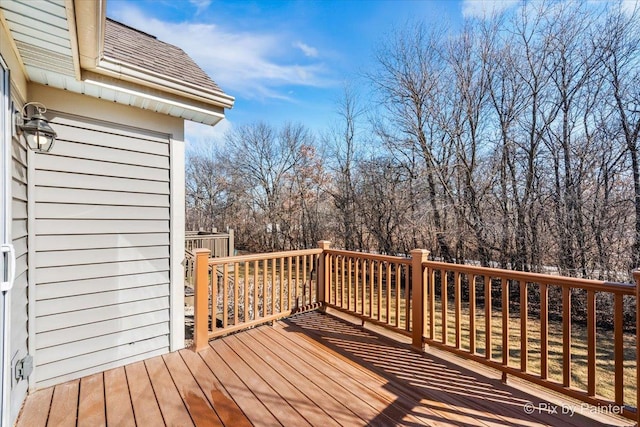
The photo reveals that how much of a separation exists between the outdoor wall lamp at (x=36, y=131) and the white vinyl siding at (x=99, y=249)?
0.27 metres

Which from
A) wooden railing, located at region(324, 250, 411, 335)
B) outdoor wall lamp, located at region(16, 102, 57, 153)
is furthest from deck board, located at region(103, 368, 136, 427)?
wooden railing, located at region(324, 250, 411, 335)

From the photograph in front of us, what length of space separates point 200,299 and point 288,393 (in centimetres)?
135

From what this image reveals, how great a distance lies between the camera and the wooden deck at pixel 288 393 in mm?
2018

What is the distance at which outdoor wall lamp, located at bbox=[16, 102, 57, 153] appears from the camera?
6.80ft

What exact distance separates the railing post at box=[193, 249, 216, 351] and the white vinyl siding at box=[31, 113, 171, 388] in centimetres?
31

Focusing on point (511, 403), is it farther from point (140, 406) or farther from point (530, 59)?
point (530, 59)

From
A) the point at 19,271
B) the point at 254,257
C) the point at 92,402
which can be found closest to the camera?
the point at 19,271

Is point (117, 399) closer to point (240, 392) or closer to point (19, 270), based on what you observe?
point (240, 392)

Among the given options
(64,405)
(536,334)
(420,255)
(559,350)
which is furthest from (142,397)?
(536,334)

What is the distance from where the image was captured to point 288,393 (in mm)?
2312

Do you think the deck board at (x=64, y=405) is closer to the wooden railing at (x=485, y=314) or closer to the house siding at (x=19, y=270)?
the house siding at (x=19, y=270)

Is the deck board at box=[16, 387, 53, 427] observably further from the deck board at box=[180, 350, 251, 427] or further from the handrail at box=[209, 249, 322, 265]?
the handrail at box=[209, 249, 322, 265]

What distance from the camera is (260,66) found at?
9.81 metres

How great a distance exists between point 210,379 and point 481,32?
888 centimetres
